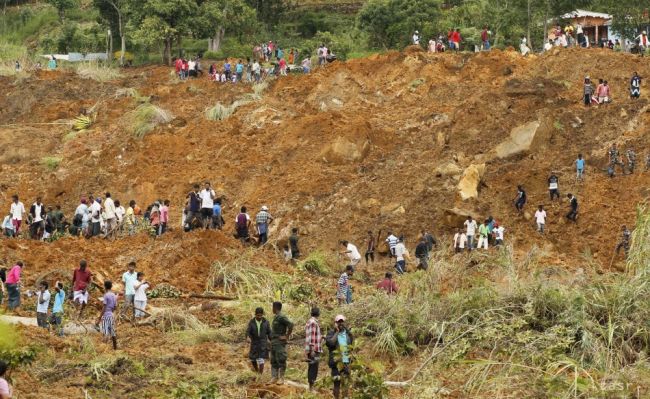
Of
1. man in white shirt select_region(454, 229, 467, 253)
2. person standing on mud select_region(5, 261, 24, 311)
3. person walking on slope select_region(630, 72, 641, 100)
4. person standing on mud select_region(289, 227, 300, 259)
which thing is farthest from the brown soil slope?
person standing on mud select_region(5, 261, 24, 311)

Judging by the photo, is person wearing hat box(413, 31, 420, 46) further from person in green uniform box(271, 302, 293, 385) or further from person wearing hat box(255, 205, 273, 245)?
person in green uniform box(271, 302, 293, 385)

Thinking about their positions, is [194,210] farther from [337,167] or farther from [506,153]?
[506,153]

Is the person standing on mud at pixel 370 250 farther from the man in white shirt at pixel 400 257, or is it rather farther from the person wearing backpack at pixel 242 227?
the person wearing backpack at pixel 242 227

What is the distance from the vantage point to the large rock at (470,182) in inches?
1050

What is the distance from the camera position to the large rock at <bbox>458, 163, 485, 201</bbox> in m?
26.7

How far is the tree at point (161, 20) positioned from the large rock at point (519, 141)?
1530 centimetres

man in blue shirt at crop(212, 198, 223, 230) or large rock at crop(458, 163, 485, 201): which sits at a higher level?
large rock at crop(458, 163, 485, 201)

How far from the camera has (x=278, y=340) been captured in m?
15.0

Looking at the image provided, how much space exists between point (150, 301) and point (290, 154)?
10087 mm

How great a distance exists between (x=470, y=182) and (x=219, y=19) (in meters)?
17.9

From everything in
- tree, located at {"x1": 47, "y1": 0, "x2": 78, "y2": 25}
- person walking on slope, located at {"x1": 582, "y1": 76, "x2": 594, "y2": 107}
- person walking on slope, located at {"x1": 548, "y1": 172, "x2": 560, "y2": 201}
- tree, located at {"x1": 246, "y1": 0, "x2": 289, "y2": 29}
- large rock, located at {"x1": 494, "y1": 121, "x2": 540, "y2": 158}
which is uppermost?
tree, located at {"x1": 47, "y1": 0, "x2": 78, "y2": 25}

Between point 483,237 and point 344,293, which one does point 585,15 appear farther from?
point 344,293

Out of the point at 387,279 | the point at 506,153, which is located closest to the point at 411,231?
the point at 506,153

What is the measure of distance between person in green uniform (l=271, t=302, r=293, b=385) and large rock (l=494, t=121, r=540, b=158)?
14.3m
